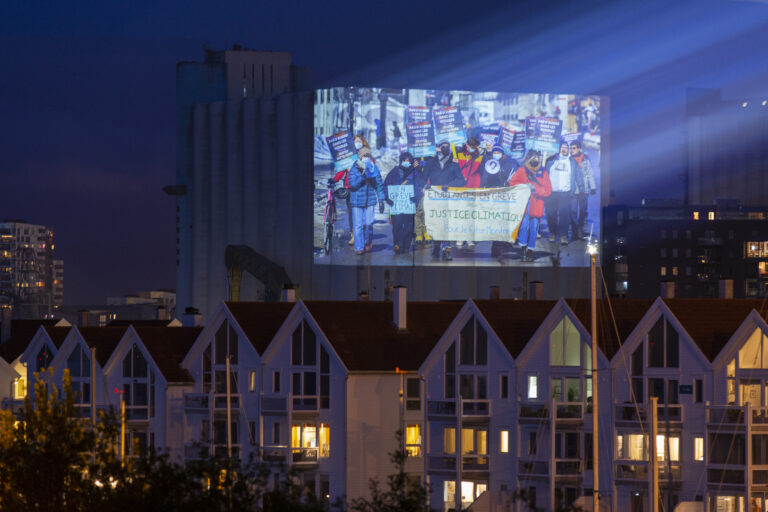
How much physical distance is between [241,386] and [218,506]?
2990 centimetres

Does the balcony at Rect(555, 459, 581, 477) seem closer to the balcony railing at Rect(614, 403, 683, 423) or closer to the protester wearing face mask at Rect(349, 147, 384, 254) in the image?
the balcony railing at Rect(614, 403, 683, 423)

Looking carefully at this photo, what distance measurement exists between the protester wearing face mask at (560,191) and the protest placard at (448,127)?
731 centimetres

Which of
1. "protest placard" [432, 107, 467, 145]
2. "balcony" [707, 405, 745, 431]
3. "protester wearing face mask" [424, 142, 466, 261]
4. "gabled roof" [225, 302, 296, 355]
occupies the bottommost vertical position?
"balcony" [707, 405, 745, 431]

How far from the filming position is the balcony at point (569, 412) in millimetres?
49812

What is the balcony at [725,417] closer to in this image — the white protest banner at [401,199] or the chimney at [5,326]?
the chimney at [5,326]

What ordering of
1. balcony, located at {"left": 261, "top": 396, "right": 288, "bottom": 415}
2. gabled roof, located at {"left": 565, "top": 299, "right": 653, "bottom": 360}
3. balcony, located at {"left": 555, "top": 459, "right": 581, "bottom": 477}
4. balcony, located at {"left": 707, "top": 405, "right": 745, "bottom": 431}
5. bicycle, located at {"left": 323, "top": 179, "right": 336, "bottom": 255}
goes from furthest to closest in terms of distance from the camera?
bicycle, located at {"left": 323, "top": 179, "right": 336, "bottom": 255} < balcony, located at {"left": 261, "top": 396, "right": 288, "bottom": 415} < gabled roof, located at {"left": 565, "top": 299, "right": 653, "bottom": 360} < balcony, located at {"left": 555, "top": 459, "right": 581, "bottom": 477} < balcony, located at {"left": 707, "top": 405, "right": 745, "bottom": 431}

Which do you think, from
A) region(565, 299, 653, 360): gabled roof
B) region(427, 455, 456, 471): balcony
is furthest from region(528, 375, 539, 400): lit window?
region(427, 455, 456, 471): balcony

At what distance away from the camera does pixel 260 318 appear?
58125mm

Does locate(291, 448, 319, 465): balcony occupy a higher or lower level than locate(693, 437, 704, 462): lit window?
lower

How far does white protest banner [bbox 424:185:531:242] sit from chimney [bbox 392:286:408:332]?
57.7 metres

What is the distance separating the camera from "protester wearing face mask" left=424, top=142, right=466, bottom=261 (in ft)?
373

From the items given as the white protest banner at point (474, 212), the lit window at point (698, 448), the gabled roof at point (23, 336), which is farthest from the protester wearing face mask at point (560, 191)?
the lit window at point (698, 448)

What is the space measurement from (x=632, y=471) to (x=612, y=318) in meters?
5.57

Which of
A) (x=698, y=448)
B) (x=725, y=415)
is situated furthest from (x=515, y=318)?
(x=725, y=415)
